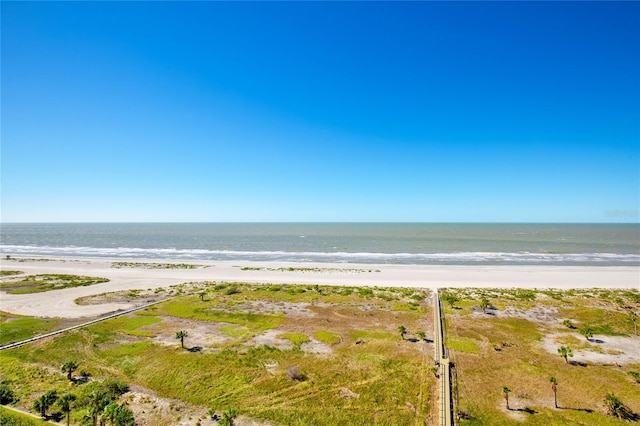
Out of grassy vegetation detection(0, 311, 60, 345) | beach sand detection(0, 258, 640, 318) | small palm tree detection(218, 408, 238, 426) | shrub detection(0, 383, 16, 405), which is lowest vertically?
beach sand detection(0, 258, 640, 318)

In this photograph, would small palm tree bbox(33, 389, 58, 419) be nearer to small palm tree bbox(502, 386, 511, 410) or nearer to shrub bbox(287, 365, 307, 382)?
shrub bbox(287, 365, 307, 382)

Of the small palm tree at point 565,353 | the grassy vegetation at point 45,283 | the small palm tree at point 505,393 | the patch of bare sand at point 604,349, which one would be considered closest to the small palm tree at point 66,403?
the small palm tree at point 505,393

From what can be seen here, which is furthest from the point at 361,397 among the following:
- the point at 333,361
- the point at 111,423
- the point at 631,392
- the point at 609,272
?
the point at 609,272

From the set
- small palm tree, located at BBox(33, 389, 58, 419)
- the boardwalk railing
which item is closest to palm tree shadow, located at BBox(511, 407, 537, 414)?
small palm tree, located at BBox(33, 389, 58, 419)

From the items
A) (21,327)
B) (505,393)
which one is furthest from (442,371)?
(21,327)

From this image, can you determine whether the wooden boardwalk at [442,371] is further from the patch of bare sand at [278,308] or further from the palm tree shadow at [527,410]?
the patch of bare sand at [278,308]

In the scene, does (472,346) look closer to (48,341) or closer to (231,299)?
(231,299)
